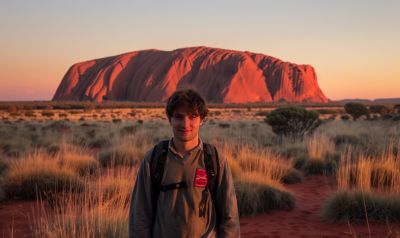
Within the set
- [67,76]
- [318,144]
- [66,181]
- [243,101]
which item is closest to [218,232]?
[66,181]

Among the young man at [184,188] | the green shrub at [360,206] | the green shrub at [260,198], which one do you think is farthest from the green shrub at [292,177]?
the young man at [184,188]

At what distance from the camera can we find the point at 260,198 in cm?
630

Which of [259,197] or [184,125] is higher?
[184,125]

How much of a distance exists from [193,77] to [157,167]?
9947 centimetres

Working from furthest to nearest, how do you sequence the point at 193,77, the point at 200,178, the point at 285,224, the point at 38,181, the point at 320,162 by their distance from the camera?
the point at 193,77 < the point at 320,162 < the point at 38,181 < the point at 285,224 < the point at 200,178

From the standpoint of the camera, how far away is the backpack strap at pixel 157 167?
7.31 ft

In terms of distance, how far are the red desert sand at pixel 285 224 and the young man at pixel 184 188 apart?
8.13 feet

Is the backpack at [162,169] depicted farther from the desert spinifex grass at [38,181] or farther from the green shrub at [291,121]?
the green shrub at [291,121]

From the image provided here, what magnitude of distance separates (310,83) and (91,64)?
196ft

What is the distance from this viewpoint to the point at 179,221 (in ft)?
7.31

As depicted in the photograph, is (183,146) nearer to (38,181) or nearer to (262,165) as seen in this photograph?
(38,181)

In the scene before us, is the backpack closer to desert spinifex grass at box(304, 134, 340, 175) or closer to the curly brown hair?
the curly brown hair

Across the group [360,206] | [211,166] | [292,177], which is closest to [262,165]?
[292,177]

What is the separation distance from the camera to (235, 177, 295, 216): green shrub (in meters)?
6.11
